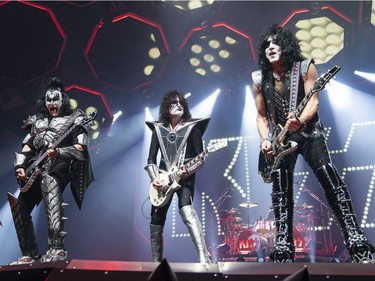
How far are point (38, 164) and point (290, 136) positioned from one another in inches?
100

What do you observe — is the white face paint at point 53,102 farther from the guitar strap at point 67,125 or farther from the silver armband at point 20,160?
the silver armband at point 20,160

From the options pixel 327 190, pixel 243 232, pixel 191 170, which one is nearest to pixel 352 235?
pixel 327 190

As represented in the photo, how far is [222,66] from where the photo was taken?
29.3 feet

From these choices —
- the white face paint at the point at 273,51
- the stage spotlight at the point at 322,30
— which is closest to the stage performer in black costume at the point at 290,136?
the white face paint at the point at 273,51

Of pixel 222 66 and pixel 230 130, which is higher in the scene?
pixel 222 66

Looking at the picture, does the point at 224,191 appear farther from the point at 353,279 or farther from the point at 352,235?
the point at 353,279

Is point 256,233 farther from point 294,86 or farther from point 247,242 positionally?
point 294,86

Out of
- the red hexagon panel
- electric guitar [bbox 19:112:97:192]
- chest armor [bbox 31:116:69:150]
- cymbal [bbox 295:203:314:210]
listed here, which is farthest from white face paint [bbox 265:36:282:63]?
the red hexagon panel

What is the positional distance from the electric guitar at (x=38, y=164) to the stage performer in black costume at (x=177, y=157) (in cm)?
83

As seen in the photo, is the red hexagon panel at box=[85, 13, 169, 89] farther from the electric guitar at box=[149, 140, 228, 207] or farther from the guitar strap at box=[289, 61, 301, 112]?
the guitar strap at box=[289, 61, 301, 112]

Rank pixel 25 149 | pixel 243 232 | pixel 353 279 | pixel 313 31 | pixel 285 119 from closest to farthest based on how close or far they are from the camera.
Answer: pixel 353 279, pixel 285 119, pixel 25 149, pixel 243 232, pixel 313 31

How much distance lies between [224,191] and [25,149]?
14.4ft

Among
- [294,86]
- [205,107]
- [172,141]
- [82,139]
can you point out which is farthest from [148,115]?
[294,86]

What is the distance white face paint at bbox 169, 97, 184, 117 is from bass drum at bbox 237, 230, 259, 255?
3.54 m
